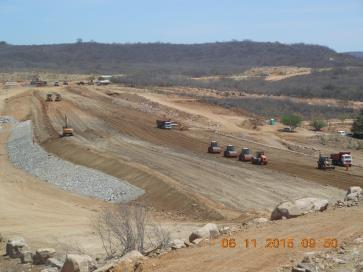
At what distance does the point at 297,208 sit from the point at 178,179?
26.0m

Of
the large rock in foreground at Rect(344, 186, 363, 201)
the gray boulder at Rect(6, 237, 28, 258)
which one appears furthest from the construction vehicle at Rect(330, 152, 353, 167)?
the gray boulder at Rect(6, 237, 28, 258)

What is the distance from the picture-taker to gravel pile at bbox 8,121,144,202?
150 ft

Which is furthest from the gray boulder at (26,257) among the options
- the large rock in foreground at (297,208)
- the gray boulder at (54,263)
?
the large rock in foreground at (297,208)

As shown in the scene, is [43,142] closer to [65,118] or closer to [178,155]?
[65,118]

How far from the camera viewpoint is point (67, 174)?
5412 centimetres

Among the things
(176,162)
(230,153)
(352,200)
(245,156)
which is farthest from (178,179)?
(352,200)

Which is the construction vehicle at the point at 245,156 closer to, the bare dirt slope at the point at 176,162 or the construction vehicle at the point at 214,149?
the bare dirt slope at the point at 176,162

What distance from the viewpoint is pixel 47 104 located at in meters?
97.9

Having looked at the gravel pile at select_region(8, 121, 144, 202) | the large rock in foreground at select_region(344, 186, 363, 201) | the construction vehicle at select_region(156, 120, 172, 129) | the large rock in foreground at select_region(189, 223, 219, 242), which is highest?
the large rock in foreground at select_region(344, 186, 363, 201)

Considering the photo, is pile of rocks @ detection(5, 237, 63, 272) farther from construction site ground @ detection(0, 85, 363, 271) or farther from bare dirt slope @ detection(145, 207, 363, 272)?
bare dirt slope @ detection(145, 207, 363, 272)

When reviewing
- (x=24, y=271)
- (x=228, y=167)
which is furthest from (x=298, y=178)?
(x=24, y=271)

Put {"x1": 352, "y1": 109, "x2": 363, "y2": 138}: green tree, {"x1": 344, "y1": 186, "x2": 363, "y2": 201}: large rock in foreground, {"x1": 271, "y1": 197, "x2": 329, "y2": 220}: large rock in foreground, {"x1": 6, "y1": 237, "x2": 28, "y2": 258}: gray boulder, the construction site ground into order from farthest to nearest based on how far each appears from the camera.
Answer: {"x1": 352, "y1": 109, "x2": 363, "y2": 138}: green tree
{"x1": 6, "y1": 237, "x2": 28, "y2": 258}: gray boulder
{"x1": 344, "y1": 186, "x2": 363, "y2": 201}: large rock in foreground
{"x1": 271, "y1": 197, "x2": 329, "y2": 220}: large rock in foreground
the construction site ground

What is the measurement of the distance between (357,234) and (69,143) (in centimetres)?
5251

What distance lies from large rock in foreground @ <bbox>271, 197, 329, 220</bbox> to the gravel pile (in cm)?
2239
